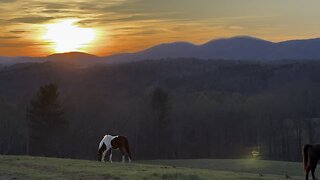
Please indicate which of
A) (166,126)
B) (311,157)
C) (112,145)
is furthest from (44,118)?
(311,157)

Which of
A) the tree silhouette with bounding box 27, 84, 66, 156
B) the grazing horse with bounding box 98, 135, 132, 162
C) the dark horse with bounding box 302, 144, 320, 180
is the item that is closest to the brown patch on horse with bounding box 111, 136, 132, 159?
the grazing horse with bounding box 98, 135, 132, 162

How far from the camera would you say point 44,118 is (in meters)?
81.4

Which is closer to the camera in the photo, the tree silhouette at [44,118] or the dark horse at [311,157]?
the dark horse at [311,157]

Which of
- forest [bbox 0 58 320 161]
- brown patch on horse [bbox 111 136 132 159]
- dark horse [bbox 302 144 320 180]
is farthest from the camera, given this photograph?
forest [bbox 0 58 320 161]

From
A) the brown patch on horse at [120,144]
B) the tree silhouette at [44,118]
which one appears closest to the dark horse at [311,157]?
the brown patch on horse at [120,144]

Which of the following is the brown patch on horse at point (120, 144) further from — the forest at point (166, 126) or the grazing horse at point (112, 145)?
the forest at point (166, 126)

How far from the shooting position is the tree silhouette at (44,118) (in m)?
80.3

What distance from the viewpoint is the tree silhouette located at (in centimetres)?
8031

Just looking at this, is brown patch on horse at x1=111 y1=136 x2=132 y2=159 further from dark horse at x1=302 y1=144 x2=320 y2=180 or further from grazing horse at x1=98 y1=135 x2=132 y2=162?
dark horse at x1=302 y1=144 x2=320 y2=180

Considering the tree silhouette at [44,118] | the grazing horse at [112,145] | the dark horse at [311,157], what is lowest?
the dark horse at [311,157]

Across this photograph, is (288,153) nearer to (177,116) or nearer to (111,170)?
(177,116)

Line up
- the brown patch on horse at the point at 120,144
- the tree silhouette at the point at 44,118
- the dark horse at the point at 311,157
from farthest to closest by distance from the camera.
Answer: the tree silhouette at the point at 44,118, the brown patch on horse at the point at 120,144, the dark horse at the point at 311,157

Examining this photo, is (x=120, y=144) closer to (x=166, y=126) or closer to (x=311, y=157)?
(x=311, y=157)

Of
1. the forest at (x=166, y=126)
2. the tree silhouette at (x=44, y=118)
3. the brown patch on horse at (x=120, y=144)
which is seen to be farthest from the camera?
the forest at (x=166, y=126)
